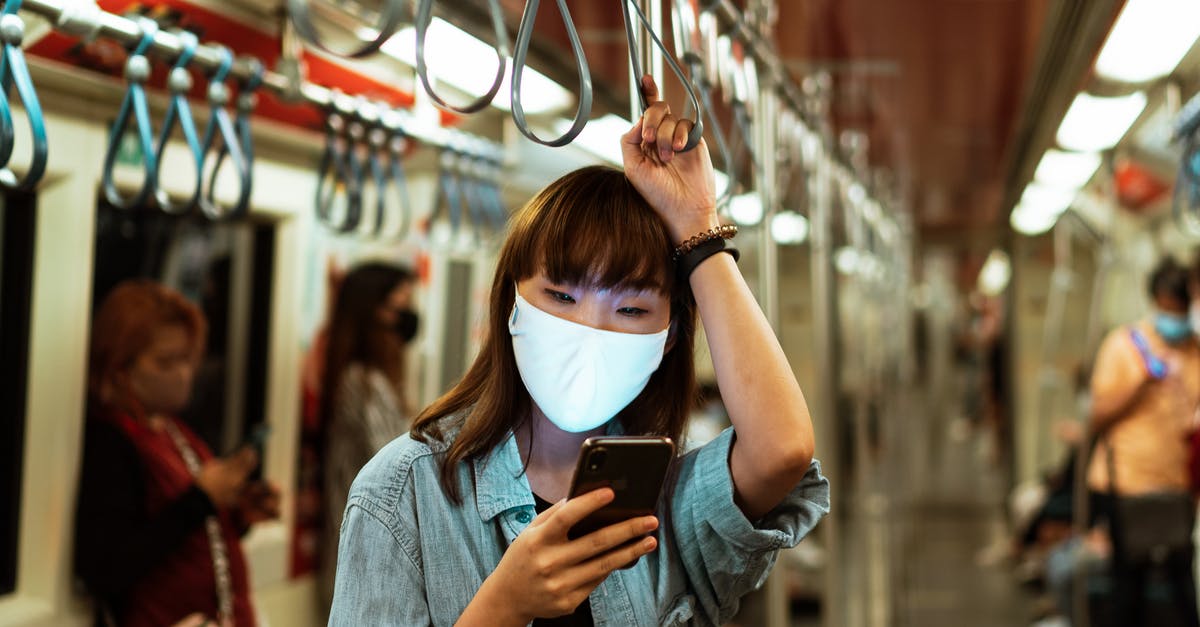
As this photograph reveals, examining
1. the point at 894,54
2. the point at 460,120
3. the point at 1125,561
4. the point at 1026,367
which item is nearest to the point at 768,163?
the point at 460,120

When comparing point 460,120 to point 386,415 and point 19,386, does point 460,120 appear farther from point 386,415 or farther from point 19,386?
point 19,386

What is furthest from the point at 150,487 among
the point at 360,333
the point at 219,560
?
the point at 360,333

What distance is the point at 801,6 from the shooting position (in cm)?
382

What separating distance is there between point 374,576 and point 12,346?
1.69 m

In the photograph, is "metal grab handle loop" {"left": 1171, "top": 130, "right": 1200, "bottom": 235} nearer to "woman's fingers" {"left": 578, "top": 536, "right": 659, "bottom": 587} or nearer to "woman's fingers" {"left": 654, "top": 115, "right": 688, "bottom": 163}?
"woman's fingers" {"left": 654, "top": 115, "right": 688, "bottom": 163}

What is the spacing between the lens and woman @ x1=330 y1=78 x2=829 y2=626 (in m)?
1.21

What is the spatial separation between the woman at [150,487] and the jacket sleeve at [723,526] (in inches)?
65.9

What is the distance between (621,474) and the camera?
1.14m

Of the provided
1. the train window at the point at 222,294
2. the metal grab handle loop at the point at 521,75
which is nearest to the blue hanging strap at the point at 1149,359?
the train window at the point at 222,294

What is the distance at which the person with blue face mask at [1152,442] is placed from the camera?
14.8 feet

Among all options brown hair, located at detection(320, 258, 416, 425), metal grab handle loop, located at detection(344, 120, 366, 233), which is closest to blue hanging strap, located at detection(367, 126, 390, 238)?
metal grab handle loop, located at detection(344, 120, 366, 233)

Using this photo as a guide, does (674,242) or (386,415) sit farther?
(386,415)

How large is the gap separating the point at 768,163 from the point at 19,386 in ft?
5.49

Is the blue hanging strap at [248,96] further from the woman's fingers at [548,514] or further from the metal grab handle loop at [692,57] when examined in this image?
the woman's fingers at [548,514]
